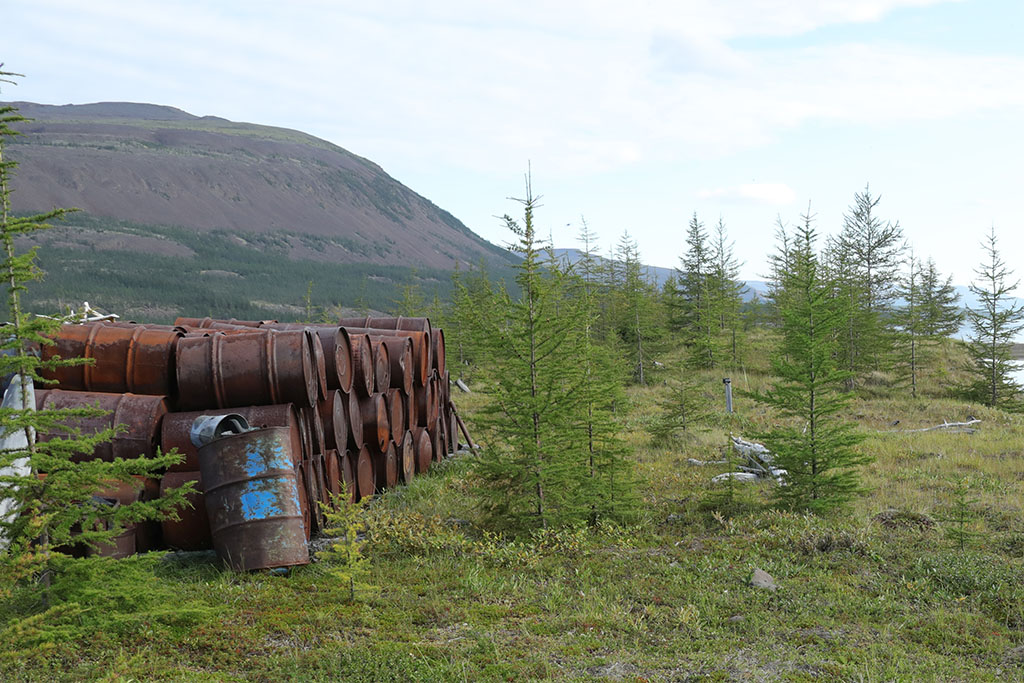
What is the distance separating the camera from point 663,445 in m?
14.6

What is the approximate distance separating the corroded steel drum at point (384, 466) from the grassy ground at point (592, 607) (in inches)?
48.3

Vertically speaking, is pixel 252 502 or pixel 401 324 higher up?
pixel 401 324

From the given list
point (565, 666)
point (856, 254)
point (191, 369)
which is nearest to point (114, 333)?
point (191, 369)

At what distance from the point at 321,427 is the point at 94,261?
10149 centimetres

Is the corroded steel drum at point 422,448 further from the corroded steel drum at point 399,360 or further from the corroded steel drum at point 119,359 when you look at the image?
the corroded steel drum at point 119,359

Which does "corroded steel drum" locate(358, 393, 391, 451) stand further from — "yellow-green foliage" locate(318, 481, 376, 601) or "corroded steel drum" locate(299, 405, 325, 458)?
"yellow-green foliage" locate(318, 481, 376, 601)

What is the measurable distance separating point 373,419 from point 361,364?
2.92 ft

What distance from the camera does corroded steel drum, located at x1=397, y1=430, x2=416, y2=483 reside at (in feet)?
37.4

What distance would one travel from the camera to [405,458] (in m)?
11.5

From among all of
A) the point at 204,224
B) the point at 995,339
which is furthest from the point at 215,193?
the point at 995,339

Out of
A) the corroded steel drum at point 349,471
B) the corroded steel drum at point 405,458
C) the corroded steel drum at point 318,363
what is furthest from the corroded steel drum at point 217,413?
the corroded steel drum at point 405,458

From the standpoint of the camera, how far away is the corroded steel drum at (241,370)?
8000 millimetres

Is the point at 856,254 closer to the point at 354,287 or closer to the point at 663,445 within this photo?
the point at 663,445

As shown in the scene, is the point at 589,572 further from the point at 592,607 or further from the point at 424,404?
the point at 424,404
